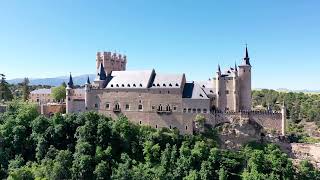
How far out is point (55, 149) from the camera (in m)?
61.3

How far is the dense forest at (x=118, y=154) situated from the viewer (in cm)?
5712

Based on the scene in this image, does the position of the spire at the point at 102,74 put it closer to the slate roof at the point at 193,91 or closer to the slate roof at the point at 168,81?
the slate roof at the point at 168,81

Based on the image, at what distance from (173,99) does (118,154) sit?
13.2 m

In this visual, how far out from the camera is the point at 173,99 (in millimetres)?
67812

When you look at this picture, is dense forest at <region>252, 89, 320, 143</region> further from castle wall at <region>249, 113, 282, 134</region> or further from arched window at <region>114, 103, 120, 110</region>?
arched window at <region>114, 103, 120, 110</region>

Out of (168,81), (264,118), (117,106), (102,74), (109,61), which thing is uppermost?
(109,61)

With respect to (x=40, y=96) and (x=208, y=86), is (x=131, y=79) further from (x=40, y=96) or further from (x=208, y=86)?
(x=40, y=96)

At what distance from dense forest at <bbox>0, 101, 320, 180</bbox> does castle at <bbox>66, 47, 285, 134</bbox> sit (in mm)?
3033

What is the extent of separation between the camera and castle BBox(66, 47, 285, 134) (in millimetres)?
65625

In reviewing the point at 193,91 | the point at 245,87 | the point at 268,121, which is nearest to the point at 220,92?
the point at 245,87

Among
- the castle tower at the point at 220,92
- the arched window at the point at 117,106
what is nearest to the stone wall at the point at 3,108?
the arched window at the point at 117,106

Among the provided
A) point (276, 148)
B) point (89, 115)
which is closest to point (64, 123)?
point (89, 115)

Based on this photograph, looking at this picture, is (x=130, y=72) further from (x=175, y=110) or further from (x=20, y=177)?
(x=20, y=177)

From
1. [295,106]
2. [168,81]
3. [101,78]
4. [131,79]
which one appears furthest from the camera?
[295,106]
